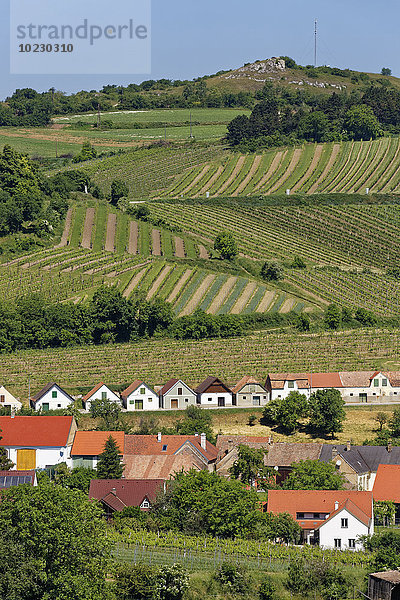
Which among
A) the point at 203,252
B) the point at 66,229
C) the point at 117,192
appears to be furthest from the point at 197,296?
the point at 117,192

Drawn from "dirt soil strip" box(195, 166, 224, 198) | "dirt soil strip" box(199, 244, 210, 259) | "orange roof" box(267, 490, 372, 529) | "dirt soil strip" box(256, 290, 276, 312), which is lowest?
"orange roof" box(267, 490, 372, 529)

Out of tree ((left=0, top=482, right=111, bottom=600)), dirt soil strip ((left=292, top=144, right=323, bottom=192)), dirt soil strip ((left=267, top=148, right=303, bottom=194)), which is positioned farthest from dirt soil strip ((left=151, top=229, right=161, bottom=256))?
tree ((left=0, top=482, right=111, bottom=600))

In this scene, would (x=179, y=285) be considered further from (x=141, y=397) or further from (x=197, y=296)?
Answer: (x=141, y=397)

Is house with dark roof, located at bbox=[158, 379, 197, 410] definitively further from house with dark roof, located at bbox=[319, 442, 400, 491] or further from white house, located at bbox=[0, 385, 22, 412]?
house with dark roof, located at bbox=[319, 442, 400, 491]

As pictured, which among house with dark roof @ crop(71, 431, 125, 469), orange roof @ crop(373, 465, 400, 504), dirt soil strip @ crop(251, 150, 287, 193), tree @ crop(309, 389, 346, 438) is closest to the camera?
orange roof @ crop(373, 465, 400, 504)

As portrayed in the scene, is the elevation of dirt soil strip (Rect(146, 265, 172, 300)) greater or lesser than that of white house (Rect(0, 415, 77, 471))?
greater

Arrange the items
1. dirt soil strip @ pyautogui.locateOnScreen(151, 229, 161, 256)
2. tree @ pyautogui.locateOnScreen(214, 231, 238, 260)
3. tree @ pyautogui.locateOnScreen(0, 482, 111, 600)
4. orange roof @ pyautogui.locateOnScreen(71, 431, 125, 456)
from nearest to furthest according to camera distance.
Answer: tree @ pyautogui.locateOnScreen(0, 482, 111, 600), orange roof @ pyautogui.locateOnScreen(71, 431, 125, 456), tree @ pyautogui.locateOnScreen(214, 231, 238, 260), dirt soil strip @ pyautogui.locateOnScreen(151, 229, 161, 256)

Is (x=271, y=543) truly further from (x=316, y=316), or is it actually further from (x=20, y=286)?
(x=20, y=286)
